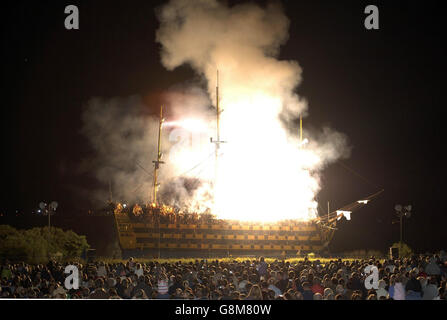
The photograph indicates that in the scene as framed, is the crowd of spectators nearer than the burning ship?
Yes

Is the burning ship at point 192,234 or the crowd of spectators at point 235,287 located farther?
the burning ship at point 192,234

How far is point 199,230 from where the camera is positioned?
4103cm

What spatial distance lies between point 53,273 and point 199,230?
77.9 ft

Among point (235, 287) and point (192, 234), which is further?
point (192, 234)

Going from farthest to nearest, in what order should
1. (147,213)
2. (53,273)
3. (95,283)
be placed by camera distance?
(147,213) → (53,273) → (95,283)

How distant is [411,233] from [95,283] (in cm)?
4201

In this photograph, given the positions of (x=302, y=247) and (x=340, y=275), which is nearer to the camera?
(x=340, y=275)

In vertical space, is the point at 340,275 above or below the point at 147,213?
below

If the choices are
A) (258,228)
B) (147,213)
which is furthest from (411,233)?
(147,213)
